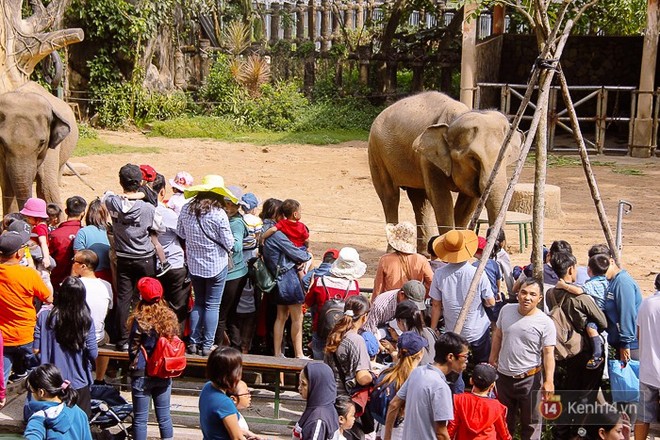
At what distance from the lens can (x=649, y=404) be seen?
6723mm

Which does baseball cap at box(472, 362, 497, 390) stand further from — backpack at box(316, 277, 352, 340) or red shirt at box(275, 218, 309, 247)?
red shirt at box(275, 218, 309, 247)

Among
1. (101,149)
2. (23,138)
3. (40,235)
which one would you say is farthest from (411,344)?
(101,149)

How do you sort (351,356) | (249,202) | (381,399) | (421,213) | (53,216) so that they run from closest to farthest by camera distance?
(381,399) → (351,356) → (249,202) → (53,216) → (421,213)

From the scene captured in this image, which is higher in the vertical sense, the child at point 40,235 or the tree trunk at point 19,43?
the tree trunk at point 19,43

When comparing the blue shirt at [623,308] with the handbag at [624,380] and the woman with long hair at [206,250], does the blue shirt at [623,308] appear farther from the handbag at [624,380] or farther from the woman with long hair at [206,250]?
the woman with long hair at [206,250]

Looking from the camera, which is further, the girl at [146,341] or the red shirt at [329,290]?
the red shirt at [329,290]

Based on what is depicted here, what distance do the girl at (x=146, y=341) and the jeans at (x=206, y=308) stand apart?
886 mm

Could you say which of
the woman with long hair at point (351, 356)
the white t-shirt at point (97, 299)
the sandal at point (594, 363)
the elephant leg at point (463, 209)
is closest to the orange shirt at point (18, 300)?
the white t-shirt at point (97, 299)

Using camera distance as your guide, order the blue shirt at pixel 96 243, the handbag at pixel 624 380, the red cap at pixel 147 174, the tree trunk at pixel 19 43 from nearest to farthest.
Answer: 1. the handbag at pixel 624 380
2. the blue shirt at pixel 96 243
3. the red cap at pixel 147 174
4. the tree trunk at pixel 19 43

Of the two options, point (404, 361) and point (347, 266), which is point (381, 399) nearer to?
point (404, 361)

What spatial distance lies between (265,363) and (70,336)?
157cm

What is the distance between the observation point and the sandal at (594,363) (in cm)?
698

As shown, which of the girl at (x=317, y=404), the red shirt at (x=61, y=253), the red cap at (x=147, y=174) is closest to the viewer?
the girl at (x=317, y=404)

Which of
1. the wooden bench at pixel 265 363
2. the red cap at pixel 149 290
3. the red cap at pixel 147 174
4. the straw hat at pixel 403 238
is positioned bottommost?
the wooden bench at pixel 265 363
